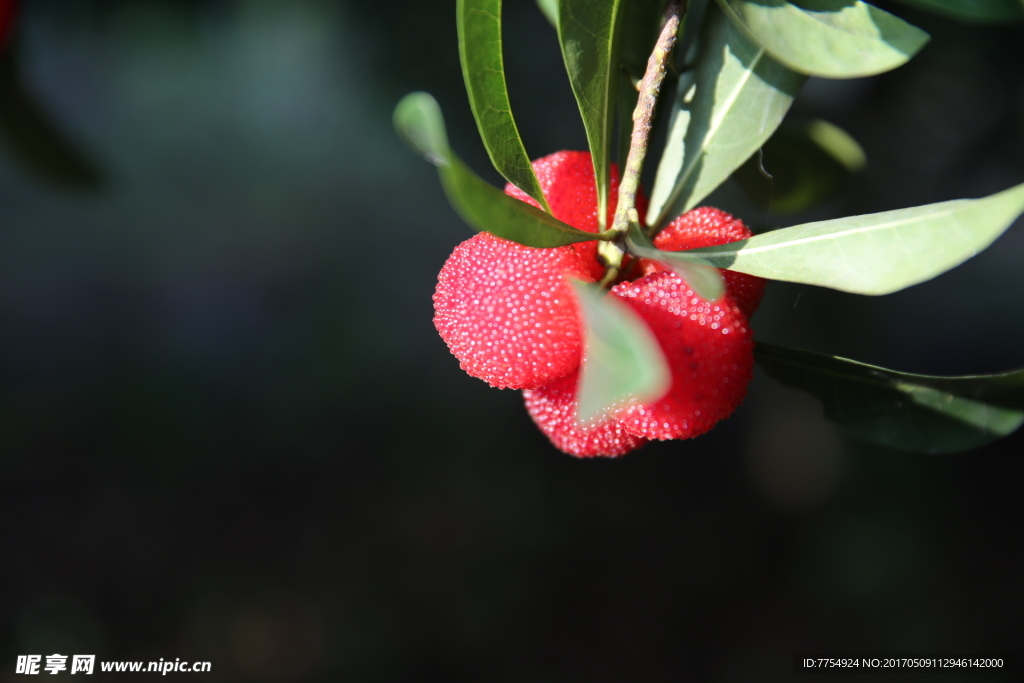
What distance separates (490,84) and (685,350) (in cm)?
27

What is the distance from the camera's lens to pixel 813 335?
2477 millimetres

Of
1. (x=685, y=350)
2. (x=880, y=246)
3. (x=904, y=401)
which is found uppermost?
(x=880, y=246)

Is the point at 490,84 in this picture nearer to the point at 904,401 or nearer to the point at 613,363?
the point at 613,363

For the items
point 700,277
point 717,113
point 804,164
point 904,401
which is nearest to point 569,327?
point 700,277

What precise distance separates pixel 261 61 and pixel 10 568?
281 cm

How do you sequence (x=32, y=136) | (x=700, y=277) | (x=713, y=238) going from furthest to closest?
(x=32, y=136) → (x=713, y=238) → (x=700, y=277)

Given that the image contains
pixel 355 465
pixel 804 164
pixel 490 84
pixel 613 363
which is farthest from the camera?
pixel 355 465

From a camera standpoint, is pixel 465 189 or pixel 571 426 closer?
pixel 465 189

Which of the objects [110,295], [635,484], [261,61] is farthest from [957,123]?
[110,295]

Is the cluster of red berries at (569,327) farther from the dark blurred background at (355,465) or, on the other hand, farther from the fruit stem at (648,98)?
the dark blurred background at (355,465)

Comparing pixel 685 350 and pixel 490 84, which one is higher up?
pixel 490 84

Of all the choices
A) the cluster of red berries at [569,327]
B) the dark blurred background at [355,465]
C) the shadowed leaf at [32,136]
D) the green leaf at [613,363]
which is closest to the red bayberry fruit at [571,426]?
the cluster of red berries at [569,327]

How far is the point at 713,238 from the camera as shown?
0.66m

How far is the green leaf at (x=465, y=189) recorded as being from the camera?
1.22 feet
